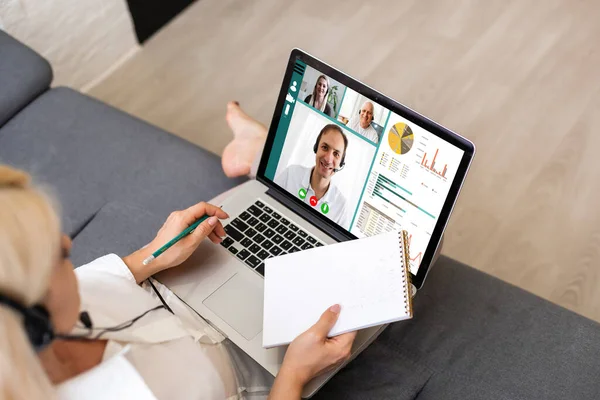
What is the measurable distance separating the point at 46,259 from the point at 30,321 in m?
0.06

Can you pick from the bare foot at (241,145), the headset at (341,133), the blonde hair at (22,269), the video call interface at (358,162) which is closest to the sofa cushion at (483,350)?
the video call interface at (358,162)

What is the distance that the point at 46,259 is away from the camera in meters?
0.58

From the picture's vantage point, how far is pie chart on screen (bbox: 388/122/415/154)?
3.12 feet

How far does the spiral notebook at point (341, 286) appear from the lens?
0.87m

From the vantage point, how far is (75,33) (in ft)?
6.66

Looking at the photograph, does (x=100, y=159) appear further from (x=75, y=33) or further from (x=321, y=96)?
(x=75, y=33)

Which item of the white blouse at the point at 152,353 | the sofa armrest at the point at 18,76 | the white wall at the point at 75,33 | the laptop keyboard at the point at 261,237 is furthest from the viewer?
the white wall at the point at 75,33

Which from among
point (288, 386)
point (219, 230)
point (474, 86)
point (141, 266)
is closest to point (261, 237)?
point (219, 230)

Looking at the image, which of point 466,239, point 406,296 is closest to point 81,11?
point 466,239

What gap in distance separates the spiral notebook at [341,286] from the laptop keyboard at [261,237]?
0.11 metres

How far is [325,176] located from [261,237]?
0.17m

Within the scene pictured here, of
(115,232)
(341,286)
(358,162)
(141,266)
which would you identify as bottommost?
(115,232)

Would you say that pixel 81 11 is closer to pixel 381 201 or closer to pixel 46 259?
pixel 381 201

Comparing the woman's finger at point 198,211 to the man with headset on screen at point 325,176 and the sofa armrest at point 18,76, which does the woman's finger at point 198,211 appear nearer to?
the man with headset on screen at point 325,176
